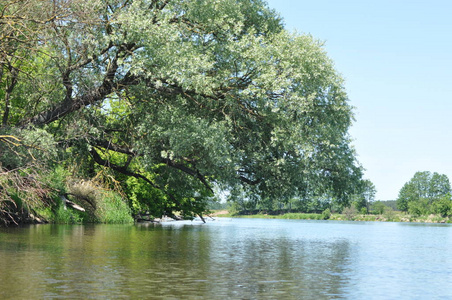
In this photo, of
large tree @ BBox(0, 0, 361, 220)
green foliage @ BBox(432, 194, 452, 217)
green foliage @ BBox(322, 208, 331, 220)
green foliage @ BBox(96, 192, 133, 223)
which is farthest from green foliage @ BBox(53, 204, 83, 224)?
green foliage @ BBox(432, 194, 452, 217)

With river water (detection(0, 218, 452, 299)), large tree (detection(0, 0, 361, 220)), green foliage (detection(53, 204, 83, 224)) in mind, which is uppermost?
large tree (detection(0, 0, 361, 220))

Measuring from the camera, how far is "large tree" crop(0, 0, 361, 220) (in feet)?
74.3

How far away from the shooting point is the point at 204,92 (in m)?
22.8

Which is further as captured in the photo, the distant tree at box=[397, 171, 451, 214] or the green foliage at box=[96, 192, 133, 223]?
the distant tree at box=[397, 171, 451, 214]

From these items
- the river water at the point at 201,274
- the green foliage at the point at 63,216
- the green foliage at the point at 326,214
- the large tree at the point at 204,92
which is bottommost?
the green foliage at the point at 326,214

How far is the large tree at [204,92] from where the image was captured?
22.7 meters

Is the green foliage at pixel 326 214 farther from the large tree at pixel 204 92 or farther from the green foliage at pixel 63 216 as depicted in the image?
the large tree at pixel 204 92

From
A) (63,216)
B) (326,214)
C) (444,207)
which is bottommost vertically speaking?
(326,214)

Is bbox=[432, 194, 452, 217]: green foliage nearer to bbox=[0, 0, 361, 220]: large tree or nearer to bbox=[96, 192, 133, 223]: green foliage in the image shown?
bbox=[96, 192, 133, 223]: green foliage

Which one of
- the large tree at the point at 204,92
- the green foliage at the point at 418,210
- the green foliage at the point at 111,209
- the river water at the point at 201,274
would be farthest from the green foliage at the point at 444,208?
the river water at the point at 201,274

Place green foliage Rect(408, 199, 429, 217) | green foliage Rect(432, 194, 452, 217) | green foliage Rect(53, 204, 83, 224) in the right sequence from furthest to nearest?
green foliage Rect(408, 199, 429, 217)
green foliage Rect(432, 194, 452, 217)
green foliage Rect(53, 204, 83, 224)

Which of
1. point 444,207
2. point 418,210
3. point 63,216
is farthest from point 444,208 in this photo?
point 63,216

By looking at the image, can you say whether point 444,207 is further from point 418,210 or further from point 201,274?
point 201,274

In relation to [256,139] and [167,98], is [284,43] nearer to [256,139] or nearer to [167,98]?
[256,139]
